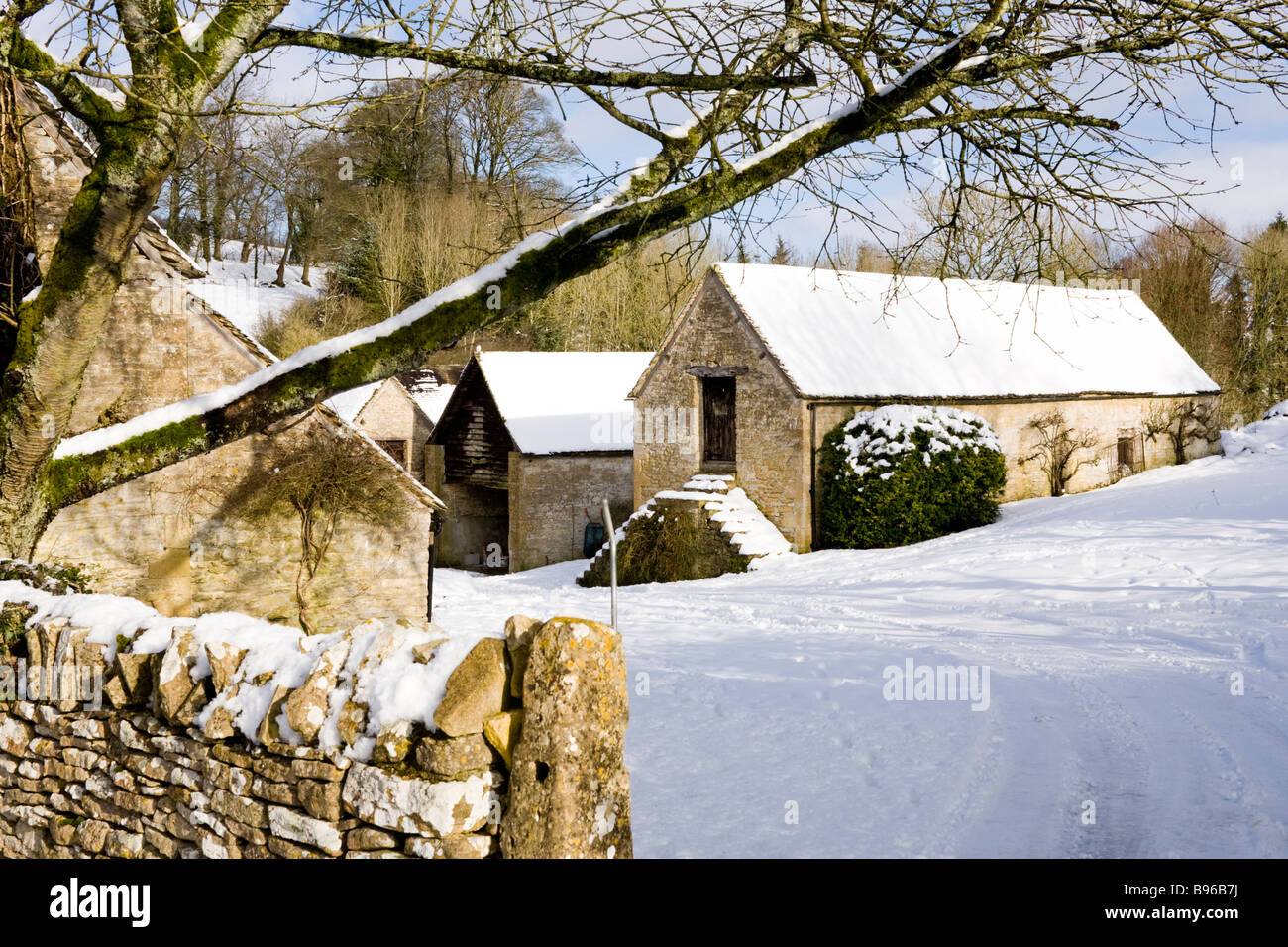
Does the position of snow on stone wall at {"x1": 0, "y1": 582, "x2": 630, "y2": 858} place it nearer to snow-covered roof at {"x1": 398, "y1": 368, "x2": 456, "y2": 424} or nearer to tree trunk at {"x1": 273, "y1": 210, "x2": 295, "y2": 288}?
snow-covered roof at {"x1": 398, "y1": 368, "x2": 456, "y2": 424}

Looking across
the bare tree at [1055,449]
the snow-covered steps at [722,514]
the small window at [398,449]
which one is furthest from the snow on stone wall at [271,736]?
the small window at [398,449]

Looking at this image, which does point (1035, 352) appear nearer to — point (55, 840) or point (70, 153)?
point (70, 153)

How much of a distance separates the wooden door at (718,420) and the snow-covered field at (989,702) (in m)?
6.47

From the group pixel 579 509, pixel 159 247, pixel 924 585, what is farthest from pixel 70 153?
pixel 579 509

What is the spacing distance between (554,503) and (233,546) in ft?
49.7

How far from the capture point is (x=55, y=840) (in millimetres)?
5547

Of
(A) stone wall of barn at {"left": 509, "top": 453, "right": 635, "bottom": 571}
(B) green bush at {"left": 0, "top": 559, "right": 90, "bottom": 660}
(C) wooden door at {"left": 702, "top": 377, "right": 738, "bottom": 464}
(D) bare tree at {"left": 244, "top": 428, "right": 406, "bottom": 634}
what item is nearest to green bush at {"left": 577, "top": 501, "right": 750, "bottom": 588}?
(C) wooden door at {"left": 702, "top": 377, "right": 738, "bottom": 464}

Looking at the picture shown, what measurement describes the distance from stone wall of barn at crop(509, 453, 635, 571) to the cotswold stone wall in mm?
22773

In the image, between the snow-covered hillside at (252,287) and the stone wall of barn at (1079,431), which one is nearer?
the stone wall of barn at (1079,431)

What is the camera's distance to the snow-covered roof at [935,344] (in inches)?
925

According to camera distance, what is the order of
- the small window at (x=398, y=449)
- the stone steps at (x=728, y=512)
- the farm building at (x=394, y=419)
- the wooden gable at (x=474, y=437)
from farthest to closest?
the small window at (x=398, y=449), the farm building at (x=394, y=419), the wooden gable at (x=474, y=437), the stone steps at (x=728, y=512)

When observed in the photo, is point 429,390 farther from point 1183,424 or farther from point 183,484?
point 1183,424

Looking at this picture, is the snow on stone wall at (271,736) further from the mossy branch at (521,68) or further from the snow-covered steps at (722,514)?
the snow-covered steps at (722,514)

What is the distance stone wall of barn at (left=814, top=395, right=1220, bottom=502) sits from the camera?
2442 centimetres
